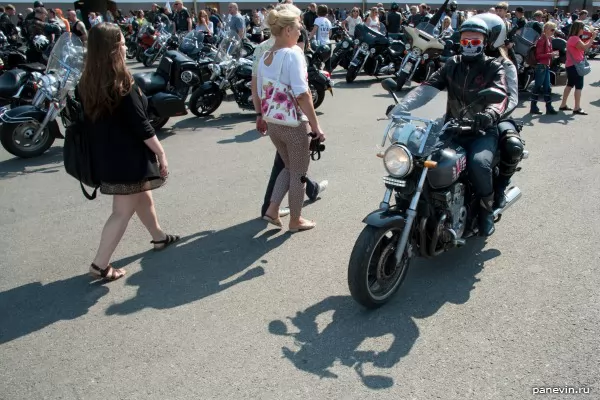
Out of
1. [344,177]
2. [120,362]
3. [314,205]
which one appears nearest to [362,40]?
[344,177]

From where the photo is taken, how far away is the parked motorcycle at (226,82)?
8797 millimetres

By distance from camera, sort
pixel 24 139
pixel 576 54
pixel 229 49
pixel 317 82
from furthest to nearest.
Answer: pixel 229 49, pixel 317 82, pixel 576 54, pixel 24 139

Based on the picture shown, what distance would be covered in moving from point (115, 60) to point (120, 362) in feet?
6.24

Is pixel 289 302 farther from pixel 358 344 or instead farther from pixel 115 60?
pixel 115 60

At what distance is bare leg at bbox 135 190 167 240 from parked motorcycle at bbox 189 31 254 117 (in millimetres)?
4911

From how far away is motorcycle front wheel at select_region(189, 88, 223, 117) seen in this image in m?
8.81

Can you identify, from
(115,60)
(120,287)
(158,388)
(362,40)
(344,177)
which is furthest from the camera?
(362,40)

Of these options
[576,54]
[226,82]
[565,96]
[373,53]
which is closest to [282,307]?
[226,82]

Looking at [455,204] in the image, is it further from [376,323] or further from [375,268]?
[376,323]

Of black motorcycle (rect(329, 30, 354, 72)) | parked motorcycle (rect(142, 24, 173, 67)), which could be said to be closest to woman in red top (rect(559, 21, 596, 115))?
black motorcycle (rect(329, 30, 354, 72))

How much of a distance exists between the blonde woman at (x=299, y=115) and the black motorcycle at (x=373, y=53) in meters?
8.55

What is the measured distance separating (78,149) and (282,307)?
1.82m

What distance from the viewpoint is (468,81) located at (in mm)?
3773

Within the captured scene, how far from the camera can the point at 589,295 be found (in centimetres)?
342
